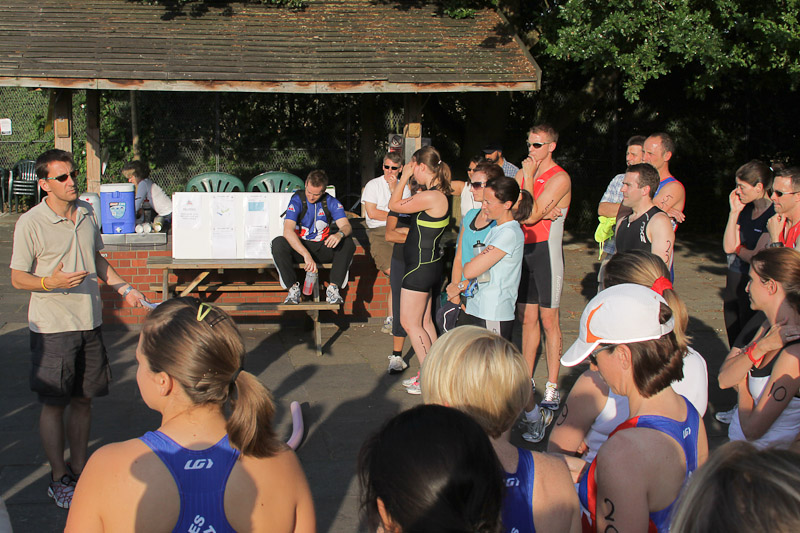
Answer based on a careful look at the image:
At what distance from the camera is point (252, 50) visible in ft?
32.8

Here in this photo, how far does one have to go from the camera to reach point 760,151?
15000 mm

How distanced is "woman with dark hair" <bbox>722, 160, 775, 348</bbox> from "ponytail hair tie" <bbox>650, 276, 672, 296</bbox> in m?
3.53

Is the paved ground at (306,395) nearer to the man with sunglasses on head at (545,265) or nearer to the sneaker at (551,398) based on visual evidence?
the sneaker at (551,398)

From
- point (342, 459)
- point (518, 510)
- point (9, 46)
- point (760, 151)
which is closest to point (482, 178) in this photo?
point (342, 459)

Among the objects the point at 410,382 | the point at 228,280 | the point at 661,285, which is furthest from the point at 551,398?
the point at 228,280

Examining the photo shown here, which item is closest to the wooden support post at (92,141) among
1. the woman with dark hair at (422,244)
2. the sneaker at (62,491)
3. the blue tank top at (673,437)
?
the woman with dark hair at (422,244)

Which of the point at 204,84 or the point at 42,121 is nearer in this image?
the point at 204,84

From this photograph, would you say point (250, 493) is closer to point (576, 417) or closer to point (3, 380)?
point (576, 417)

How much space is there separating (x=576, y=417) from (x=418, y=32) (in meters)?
8.95

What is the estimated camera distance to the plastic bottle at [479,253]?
5.34m

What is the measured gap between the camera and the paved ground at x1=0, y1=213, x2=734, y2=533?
14.6 feet

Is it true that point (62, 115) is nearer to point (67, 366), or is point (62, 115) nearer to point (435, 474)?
point (67, 366)

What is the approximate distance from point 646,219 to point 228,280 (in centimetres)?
483

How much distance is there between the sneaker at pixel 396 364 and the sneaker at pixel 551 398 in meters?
1.46
